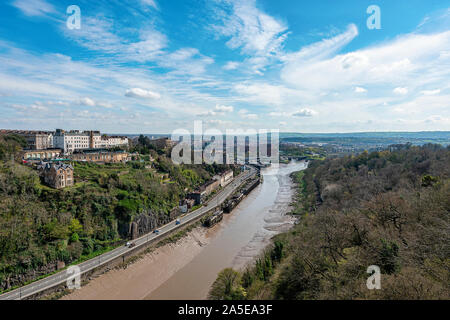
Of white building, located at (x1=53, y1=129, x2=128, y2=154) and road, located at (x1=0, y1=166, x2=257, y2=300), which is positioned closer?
road, located at (x1=0, y1=166, x2=257, y2=300)

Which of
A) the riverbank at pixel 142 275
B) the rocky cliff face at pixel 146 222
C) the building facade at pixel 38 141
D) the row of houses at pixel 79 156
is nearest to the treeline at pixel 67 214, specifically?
the rocky cliff face at pixel 146 222

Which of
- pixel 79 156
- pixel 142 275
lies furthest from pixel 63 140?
pixel 142 275

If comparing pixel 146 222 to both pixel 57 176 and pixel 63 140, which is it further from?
pixel 63 140

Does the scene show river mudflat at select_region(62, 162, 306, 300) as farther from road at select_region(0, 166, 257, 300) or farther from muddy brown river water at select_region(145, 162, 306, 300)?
road at select_region(0, 166, 257, 300)

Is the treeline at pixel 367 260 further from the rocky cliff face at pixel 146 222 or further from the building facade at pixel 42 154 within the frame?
the building facade at pixel 42 154

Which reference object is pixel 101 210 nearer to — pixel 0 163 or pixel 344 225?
pixel 0 163

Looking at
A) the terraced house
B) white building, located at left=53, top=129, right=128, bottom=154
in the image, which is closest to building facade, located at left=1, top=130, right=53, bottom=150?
white building, located at left=53, top=129, right=128, bottom=154

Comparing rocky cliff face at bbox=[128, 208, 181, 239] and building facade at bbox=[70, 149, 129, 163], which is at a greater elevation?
building facade at bbox=[70, 149, 129, 163]
